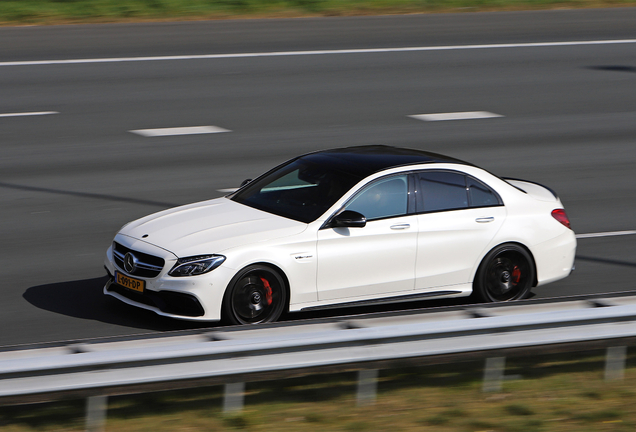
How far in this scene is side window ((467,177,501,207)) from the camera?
30.1ft

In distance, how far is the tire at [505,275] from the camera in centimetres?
901

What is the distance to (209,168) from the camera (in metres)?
14.1

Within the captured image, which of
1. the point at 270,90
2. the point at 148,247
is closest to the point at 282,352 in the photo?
the point at 148,247

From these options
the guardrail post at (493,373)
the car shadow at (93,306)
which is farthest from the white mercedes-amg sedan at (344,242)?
the guardrail post at (493,373)

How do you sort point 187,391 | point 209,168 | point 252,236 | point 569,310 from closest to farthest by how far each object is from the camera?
1. point 187,391
2. point 569,310
3. point 252,236
4. point 209,168

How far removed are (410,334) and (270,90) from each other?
→ 13083 millimetres

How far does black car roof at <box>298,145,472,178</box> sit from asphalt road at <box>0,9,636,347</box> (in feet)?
6.69

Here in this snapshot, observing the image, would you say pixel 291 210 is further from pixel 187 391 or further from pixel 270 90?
pixel 270 90

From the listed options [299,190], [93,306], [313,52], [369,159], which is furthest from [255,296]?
[313,52]

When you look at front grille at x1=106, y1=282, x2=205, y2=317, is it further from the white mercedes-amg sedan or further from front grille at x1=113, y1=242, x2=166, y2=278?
front grille at x1=113, y1=242, x2=166, y2=278

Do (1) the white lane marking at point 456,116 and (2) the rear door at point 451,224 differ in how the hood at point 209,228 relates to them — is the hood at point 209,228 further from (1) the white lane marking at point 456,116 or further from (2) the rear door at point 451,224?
(1) the white lane marking at point 456,116

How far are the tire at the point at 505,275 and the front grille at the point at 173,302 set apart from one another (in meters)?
2.72

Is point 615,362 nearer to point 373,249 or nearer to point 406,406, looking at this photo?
point 406,406

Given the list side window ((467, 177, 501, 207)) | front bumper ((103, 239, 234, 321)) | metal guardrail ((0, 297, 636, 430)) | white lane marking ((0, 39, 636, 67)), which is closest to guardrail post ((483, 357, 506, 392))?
metal guardrail ((0, 297, 636, 430))
